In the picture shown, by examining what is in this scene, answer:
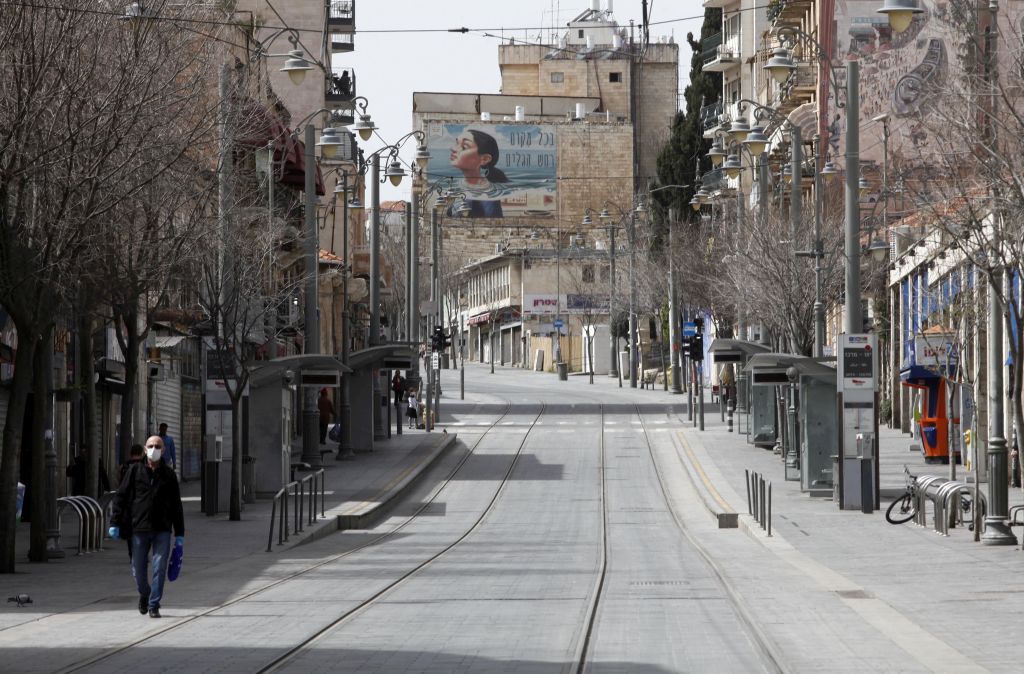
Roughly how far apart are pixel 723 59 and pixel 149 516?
77.3 meters

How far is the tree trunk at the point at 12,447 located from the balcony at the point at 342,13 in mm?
57141

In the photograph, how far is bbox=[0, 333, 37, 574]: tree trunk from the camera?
21312 millimetres

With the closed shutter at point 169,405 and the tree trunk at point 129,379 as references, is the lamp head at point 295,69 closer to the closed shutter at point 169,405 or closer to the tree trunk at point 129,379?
the tree trunk at point 129,379

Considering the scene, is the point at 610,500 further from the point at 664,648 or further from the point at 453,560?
the point at 664,648

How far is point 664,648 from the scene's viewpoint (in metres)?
13.3

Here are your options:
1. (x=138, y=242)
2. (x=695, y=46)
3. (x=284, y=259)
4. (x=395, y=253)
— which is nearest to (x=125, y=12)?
(x=138, y=242)

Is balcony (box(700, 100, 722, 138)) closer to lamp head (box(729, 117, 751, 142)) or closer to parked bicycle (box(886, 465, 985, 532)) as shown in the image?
lamp head (box(729, 117, 751, 142))

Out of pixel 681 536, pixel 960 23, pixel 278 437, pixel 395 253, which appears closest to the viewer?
pixel 960 23

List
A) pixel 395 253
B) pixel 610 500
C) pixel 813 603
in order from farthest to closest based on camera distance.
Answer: pixel 395 253 → pixel 610 500 → pixel 813 603

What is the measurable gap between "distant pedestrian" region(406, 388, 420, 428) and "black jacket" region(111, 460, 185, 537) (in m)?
44.9

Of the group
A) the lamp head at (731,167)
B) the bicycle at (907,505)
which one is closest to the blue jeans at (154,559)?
the bicycle at (907,505)

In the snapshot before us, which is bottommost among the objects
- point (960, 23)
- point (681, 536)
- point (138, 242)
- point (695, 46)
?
point (681, 536)

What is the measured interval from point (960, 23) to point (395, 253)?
10129 cm

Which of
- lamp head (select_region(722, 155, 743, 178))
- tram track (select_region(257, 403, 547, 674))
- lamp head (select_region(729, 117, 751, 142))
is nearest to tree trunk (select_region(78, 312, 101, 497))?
tram track (select_region(257, 403, 547, 674))
